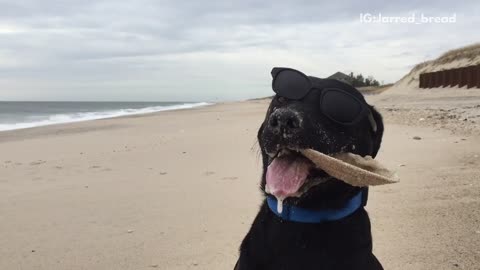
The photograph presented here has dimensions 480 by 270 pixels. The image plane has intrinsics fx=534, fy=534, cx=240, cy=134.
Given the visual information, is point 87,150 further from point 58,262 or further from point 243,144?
point 58,262

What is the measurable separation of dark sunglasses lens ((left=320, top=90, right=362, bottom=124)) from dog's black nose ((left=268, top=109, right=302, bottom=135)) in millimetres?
229

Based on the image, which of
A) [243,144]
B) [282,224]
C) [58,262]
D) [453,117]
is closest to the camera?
[282,224]

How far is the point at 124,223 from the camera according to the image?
462cm

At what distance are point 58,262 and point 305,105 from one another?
7.35 ft

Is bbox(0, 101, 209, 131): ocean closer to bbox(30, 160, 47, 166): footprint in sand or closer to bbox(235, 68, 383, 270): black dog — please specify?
bbox(30, 160, 47, 166): footprint in sand

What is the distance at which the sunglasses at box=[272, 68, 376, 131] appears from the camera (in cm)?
263

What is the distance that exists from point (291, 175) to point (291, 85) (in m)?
0.59

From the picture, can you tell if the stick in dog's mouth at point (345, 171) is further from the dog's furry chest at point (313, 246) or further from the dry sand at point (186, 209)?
the dry sand at point (186, 209)

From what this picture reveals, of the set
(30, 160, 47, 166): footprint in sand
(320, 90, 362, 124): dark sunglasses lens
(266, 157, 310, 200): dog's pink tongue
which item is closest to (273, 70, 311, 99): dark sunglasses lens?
(320, 90, 362, 124): dark sunglasses lens

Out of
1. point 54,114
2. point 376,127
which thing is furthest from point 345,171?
point 54,114

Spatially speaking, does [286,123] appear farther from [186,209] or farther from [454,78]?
[454,78]

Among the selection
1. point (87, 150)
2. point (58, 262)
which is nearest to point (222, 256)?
point (58, 262)

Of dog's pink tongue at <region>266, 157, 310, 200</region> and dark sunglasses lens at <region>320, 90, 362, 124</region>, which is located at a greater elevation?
dark sunglasses lens at <region>320, 90, 362, 124</region>

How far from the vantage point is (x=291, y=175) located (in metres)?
2.45
